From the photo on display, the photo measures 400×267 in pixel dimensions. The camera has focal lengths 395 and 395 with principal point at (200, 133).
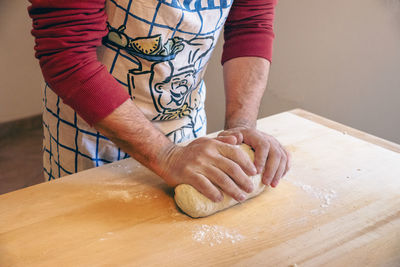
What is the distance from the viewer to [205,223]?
34.4 inches

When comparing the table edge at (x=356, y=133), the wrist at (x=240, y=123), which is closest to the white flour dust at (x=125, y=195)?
the wrist at (x=240, y=123)

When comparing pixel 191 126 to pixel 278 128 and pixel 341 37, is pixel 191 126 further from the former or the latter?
pixel 341 37

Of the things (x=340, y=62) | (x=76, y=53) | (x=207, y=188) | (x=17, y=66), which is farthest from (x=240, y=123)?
(x=17, y=66)

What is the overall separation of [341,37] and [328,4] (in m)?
0.18

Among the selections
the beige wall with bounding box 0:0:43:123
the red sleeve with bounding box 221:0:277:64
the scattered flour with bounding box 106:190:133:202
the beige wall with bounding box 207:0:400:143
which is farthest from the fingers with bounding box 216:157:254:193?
the beige wall with bounding box 0:0:43:123

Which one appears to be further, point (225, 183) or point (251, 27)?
point (251, 27)

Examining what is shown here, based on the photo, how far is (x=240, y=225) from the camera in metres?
0.87

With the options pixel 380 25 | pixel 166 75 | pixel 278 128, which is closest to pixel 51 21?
pixel 166 75

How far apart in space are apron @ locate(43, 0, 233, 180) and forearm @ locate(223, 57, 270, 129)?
11 centimetres

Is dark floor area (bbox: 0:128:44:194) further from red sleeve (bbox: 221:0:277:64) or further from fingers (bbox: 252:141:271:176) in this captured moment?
fingers (bbox: 252:141:271:176)

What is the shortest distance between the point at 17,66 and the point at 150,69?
98.1 inches

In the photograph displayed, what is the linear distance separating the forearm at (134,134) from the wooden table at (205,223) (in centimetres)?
9

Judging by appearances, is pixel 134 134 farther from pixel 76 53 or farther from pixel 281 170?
pixel 281 170

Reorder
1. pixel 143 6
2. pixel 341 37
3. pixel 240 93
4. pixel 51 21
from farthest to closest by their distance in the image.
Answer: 1. pixel 341 37
2. pixel 240 93
3. pixel 143 6
4. pixel 51 21
